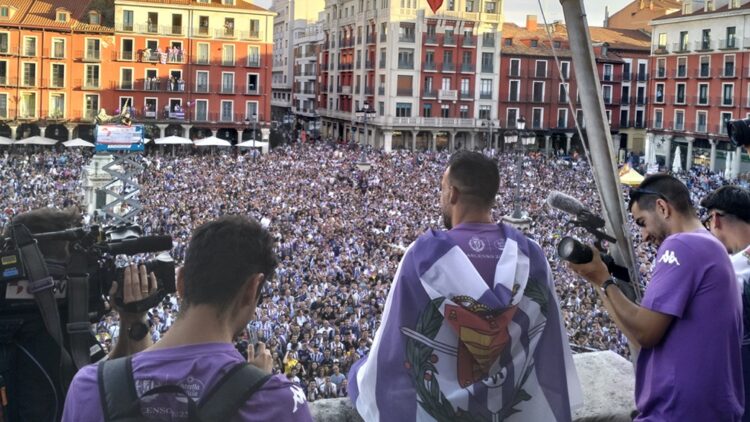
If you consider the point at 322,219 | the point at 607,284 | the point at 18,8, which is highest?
A: the point at 18,8

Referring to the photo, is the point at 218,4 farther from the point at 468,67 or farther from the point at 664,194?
the point at 664,194

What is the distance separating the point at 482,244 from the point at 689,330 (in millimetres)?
639

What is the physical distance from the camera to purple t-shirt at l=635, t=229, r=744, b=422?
2361 millimetres

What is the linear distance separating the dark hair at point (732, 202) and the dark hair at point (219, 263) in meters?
1.90

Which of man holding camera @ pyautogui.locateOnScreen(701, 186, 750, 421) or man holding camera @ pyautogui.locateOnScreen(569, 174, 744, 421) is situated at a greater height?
man holding camera @ pyautogui.locateOnScreen(701, 186, 750, 421)

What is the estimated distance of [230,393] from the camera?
64.3 inches

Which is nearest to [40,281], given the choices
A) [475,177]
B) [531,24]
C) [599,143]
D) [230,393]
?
[230,393]

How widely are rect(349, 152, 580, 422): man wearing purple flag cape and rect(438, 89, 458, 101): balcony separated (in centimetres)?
4680

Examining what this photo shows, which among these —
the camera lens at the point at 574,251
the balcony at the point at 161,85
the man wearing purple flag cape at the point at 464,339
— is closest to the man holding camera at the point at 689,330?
the camera lens at the point at 574,251

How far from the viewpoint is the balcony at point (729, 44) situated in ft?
134

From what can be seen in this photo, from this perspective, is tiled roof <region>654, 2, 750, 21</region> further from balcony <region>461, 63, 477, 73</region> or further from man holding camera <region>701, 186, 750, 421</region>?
man holding camera <region>701, 186, 750, 421</region>

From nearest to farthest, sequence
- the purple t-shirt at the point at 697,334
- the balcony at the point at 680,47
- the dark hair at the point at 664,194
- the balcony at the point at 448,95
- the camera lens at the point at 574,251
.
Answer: the purple t-shirt at the point at 697,334 → the camera lens at the point at 574,251 → the dark hair at the point at 664,194 → the balcony at the point at 680,47 → the balcony at the point at 448,95

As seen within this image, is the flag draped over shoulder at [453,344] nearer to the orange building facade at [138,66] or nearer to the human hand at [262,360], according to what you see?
the human hand at [262,360]

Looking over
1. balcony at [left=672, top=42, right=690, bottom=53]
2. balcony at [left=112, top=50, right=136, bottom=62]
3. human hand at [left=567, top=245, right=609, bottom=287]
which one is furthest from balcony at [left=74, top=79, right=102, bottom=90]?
human hand at [left=567, top=245, right=609, bottom=287]
